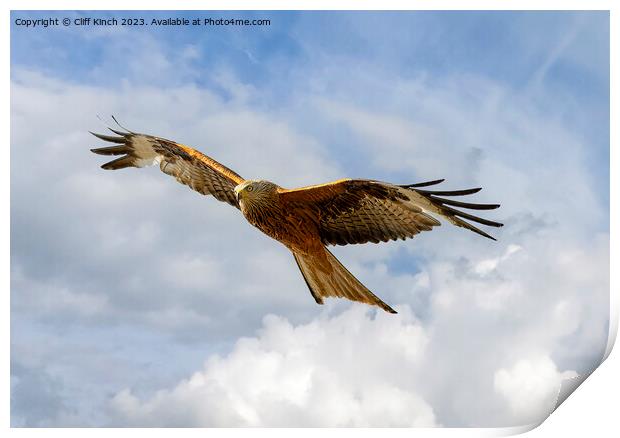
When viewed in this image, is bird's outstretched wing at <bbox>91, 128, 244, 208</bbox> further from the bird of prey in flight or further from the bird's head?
the bird's head

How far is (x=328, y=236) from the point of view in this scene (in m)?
4.47

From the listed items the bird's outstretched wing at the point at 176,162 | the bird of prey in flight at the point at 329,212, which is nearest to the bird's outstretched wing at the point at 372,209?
the bird of prey in flight at the point at 329,212

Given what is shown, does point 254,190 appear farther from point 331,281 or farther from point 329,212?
point 331,281

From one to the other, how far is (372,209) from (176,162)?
127cm

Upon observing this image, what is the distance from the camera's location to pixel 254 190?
14.0ft

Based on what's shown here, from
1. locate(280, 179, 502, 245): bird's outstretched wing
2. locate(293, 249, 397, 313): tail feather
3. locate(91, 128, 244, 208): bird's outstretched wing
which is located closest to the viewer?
locate(280, 179, 502, 245): bird's outstretched wing

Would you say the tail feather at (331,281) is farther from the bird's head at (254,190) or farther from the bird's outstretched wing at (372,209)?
the bird's head at (254,190)

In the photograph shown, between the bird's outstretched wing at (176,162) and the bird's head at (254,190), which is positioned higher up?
the bird's outstretched wing at (176,162)

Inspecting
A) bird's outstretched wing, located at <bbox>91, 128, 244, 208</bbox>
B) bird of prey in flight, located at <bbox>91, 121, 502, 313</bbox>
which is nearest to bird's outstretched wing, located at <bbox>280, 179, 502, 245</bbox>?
bird of prey in flight, located at <bbox>91, 121, 502, 313</bbox>

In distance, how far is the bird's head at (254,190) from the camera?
424 centimetres

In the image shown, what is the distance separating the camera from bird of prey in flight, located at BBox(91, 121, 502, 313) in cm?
414

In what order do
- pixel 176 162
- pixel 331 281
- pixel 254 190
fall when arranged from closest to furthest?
pixel 254 190
pixel 331 281
pixel 176 162

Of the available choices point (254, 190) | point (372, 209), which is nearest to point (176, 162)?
point (254, 190)
